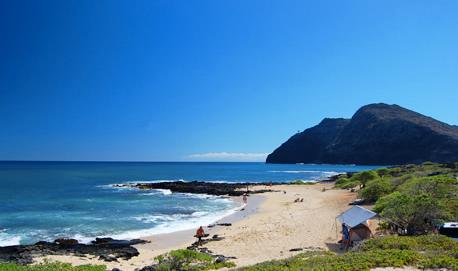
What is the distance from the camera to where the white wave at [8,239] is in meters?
24.2

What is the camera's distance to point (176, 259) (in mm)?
14484

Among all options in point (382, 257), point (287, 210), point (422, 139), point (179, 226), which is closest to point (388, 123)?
point (422, 139)

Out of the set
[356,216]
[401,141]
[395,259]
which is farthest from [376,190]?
[401,141]

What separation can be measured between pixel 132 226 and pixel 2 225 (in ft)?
36.2

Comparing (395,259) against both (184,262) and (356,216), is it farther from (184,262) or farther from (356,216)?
(356,216)

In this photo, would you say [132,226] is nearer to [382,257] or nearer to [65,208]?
[65,208]

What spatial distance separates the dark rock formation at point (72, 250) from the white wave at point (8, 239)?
288cm

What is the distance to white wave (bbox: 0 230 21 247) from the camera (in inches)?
955

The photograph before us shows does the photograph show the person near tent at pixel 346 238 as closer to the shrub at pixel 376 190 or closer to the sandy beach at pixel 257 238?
the sandy beach at pixel 257 238

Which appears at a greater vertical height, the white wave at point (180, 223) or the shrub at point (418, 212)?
the shrub at point (418, 212)

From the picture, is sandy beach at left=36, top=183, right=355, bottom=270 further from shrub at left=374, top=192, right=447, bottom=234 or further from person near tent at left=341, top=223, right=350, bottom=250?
shrub at left=374, top=192, right=447, bottom=234

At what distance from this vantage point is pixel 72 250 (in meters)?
21.5

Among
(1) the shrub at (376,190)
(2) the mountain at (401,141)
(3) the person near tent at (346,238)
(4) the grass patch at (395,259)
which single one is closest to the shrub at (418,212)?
(3) the person near tent at (346,238)

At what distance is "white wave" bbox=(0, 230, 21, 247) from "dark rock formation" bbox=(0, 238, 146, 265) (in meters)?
2.88
